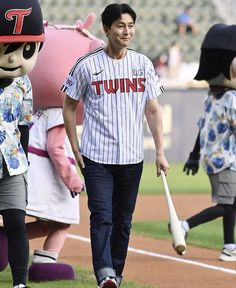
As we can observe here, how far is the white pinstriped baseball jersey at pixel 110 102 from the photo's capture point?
6699 millimetres

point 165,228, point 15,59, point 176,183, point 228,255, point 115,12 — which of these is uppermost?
point 115,12

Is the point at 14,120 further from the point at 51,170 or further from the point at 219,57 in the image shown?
the point at 219,57

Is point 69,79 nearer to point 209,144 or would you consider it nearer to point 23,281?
point 23,281

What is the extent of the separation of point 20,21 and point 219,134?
323 centimetres

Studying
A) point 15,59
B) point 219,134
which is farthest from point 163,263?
point 15,59

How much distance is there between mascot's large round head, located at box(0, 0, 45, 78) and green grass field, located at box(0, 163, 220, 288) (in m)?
1.68

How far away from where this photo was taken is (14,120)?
6.48m

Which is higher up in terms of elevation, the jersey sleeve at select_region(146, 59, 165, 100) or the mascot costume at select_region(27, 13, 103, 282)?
the jersey sleeve at select_region(146, 59, 165, 100)

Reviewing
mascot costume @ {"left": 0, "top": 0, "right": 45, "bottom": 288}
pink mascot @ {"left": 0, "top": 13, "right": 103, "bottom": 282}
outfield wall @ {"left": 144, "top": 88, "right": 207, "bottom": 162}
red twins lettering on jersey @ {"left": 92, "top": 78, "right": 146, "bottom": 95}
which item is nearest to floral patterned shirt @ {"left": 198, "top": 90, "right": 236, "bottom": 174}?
pink mascot @ {"left": 0, "top": 13, "right": 103, "bottom": 282}

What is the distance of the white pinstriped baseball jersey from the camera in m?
6.70

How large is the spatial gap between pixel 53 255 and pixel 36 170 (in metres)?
0.69

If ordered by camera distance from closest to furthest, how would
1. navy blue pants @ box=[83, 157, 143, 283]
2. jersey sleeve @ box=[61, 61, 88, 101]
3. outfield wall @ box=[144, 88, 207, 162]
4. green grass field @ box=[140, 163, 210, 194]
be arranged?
1. navy blue pants @ box=[83, 157, 143, 283]
2. jersey sleeve @ box=[61, 61, 88, 101]
3. green grass field @ box=[140, 163, 210, 194]
4. outfield wall @ box=[144, 88, 207, 162]

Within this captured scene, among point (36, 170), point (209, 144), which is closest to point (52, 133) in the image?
point (36, 170)

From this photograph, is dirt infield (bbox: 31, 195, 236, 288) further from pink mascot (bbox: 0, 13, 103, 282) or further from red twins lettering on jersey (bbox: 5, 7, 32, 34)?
red twins lettering on jersey (bbox: 5, 7, 32, 34)
